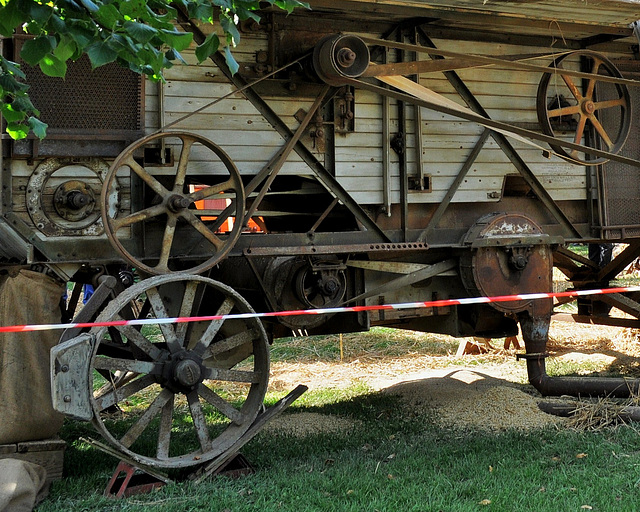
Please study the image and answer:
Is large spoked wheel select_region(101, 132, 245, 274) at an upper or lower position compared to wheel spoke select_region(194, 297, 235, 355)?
upper

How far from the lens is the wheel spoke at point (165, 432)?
554cm

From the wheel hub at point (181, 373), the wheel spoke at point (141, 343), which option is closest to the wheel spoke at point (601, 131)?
the wheel hub at point (181, 373)

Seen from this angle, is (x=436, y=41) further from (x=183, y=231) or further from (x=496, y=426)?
(x=496, y=426)

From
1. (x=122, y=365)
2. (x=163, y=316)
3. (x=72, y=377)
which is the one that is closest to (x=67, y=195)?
(x=163, y=316)

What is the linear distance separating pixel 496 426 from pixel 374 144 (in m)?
2.74

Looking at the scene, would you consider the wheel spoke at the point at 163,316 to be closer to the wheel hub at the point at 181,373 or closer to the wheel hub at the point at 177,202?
the wheel hub at the point at 181,373

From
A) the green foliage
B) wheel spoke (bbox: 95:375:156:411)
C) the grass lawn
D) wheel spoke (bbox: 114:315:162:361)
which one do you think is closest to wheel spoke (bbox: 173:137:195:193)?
wheel spoke (bbox: 114:315:162:361)

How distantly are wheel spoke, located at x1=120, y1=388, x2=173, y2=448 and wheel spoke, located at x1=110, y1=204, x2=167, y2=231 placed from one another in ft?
4.02

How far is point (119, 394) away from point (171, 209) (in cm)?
138

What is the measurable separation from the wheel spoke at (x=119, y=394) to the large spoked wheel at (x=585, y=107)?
4.39m

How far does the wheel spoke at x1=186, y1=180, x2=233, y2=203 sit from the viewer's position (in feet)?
19.0

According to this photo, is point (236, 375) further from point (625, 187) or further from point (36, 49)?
point (625, 187)

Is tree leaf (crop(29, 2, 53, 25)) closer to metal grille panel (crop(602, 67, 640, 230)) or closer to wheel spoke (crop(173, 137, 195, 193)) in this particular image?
wheel spoke (crop(173, 137, 195, 193))

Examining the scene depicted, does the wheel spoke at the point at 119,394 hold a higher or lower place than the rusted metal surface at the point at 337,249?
lower
